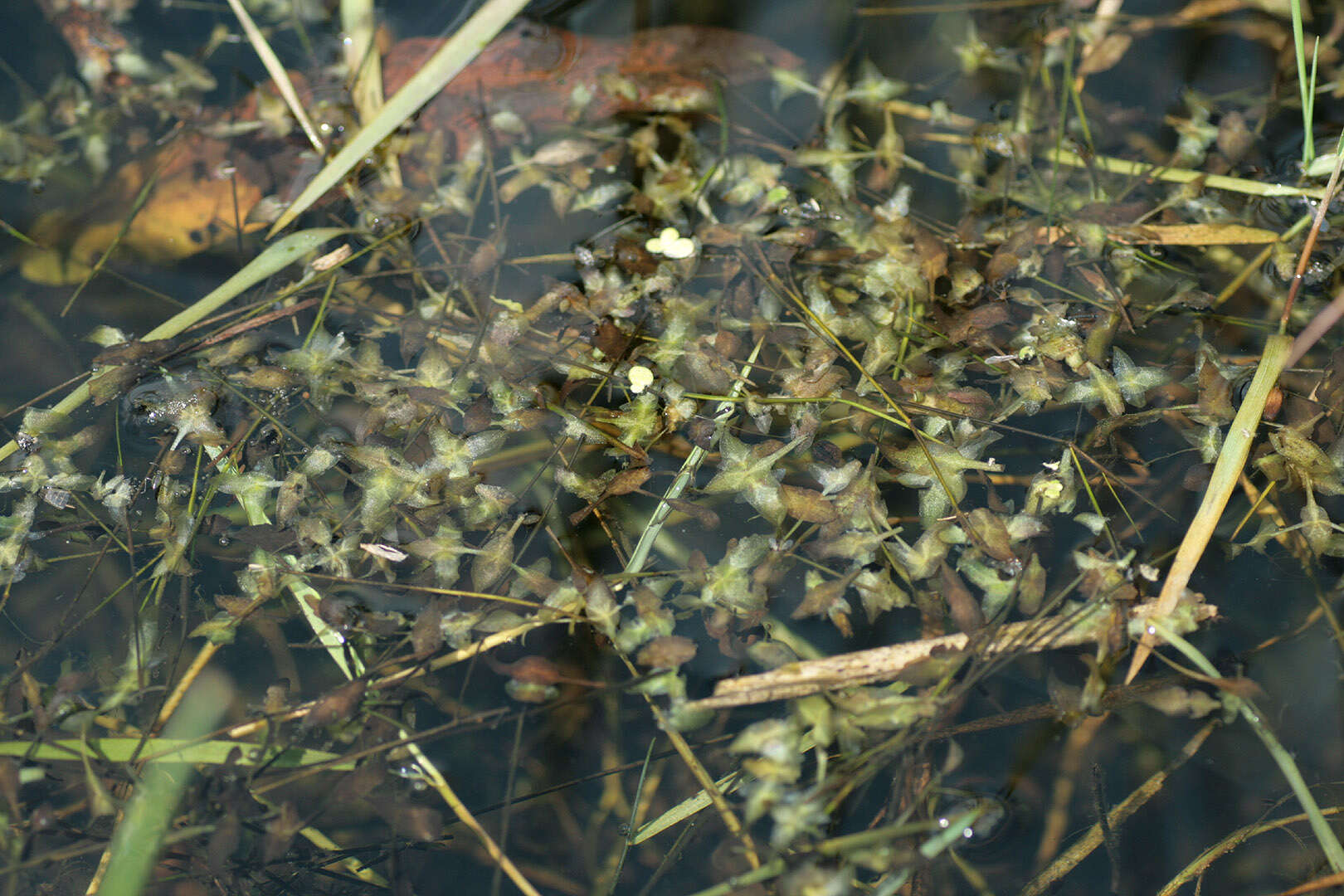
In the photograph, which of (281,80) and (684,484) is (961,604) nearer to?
(684,484)

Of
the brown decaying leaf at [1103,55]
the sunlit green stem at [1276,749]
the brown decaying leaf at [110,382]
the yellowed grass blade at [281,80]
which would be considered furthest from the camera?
the brown decaying leaf at [1103,55]

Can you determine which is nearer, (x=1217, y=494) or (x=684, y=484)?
(x=1217, y=494)

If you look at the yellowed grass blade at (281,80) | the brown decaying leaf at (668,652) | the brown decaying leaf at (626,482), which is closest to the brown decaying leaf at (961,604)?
the brown decaying leaf at (668,652)

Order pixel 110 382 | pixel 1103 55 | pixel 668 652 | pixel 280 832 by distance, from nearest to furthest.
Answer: pixel 280 832
pixel 668 652
pixel 110 382
pixel 1103 55

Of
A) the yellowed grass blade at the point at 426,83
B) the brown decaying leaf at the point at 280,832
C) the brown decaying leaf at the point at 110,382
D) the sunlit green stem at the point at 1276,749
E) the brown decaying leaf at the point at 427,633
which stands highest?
the yellowed grass blade at the point at 426,83

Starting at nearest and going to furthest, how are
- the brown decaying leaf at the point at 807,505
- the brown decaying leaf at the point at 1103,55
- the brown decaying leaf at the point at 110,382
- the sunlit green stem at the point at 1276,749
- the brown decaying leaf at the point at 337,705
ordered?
the sunlit green stem at the point at 1276,749 → the brown decaying leaf at the point at 337,705 → the brown decaying leaf at the point at 807,505 → the brown decaying leaf at the point at 110,382 → the brown decaying leaf at the point at 1103,55

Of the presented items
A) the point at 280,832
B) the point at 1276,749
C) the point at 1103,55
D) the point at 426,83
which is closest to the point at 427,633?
the point at 280,832

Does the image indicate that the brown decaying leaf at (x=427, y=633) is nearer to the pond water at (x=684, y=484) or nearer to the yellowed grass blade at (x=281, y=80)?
the pond water at (x=684, y=484)

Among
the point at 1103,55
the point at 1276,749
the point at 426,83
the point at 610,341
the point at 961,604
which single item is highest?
the point at 426,83

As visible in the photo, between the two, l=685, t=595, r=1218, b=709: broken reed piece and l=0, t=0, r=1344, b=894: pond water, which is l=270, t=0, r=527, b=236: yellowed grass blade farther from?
l=685, t=595, r=1218, b=709: broken reed piece
